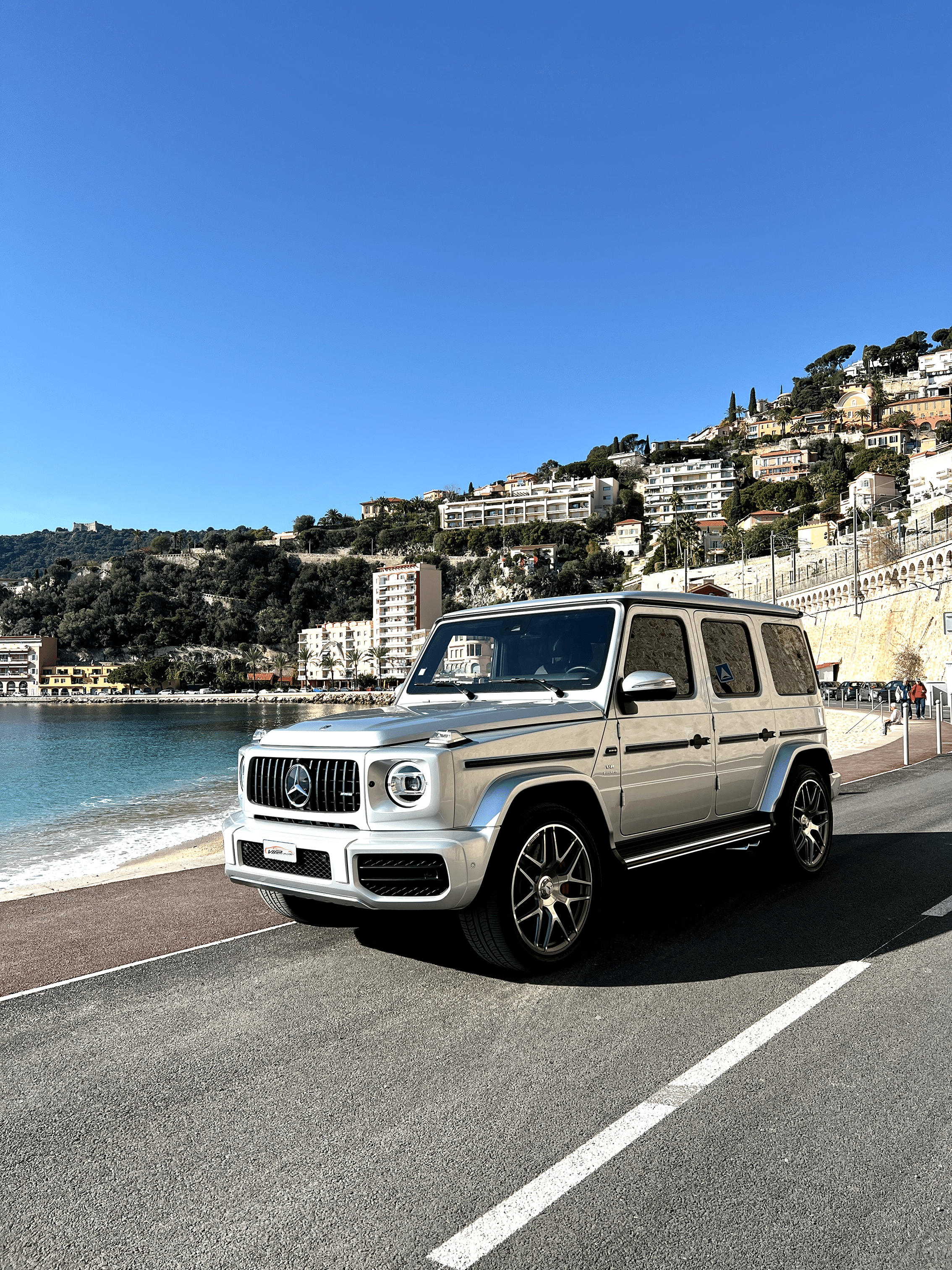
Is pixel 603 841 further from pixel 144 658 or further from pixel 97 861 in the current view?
pixel 144 658

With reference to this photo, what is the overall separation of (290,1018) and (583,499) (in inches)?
7482

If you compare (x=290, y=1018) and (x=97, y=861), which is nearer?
(x=290, y=1018)

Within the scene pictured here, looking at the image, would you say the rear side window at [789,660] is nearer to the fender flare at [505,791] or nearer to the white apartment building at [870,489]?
the fender flare at [505,791]

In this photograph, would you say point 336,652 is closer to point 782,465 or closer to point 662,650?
point 782,465

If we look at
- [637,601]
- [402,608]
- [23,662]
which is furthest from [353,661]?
[637,601]

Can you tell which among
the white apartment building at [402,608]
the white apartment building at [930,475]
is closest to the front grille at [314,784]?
the white apartment building at [930,475]

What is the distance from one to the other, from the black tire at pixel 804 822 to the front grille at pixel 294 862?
3.63 metres

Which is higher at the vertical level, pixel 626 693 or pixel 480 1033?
pixel 626 693

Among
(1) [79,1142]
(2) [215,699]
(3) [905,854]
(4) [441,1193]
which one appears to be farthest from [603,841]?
(2) [215,699]

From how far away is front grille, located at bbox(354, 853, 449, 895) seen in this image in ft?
13.7

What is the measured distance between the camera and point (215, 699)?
16212 cm

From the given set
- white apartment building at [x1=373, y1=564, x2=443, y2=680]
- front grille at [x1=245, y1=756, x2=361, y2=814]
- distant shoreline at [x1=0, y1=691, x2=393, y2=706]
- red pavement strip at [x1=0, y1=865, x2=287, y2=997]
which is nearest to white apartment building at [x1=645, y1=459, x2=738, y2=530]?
white apartment building at [x1=373, y1=564, x2=443, y2=680]

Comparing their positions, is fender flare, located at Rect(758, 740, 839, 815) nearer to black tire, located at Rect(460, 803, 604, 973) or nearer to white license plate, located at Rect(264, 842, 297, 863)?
black tire, located at Rect(460, 803, 604, 973)

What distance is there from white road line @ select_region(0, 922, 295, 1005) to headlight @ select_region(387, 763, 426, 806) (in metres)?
2.05
